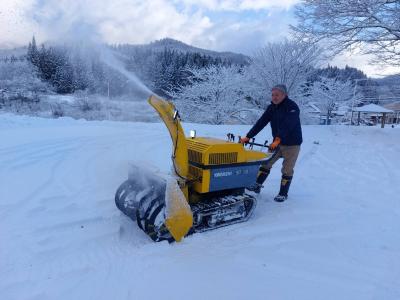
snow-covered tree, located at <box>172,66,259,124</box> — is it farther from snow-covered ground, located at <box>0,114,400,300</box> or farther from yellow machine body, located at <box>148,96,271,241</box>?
yellow machine body, located at <box>148,96,271,241</box>

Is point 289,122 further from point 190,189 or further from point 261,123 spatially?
point 190,189

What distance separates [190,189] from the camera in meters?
4.04

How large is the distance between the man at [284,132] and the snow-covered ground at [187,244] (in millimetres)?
351

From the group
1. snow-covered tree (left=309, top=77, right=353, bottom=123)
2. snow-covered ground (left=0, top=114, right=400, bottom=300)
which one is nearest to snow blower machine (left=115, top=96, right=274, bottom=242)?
snow-covered ground (left=0, top=114, right=400, bottom=300)

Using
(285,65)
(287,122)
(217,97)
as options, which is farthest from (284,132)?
(217,97)

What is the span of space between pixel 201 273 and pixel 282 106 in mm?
3005

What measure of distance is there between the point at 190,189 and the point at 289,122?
6.32 feet

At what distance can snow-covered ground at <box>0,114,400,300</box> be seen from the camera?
2.77m

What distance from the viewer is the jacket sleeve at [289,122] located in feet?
16.2

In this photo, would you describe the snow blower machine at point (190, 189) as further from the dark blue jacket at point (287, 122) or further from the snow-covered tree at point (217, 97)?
the snow-covered tree at point (217, 97)

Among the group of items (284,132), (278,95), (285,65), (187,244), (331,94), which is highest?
(285,65)

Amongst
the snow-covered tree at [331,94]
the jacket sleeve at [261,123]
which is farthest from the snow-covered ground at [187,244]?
the snow-covered tree at [331,94]

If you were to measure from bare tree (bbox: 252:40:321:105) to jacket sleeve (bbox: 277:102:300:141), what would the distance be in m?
18.2

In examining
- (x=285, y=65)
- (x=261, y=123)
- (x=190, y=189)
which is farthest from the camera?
(x=285, y=65)
